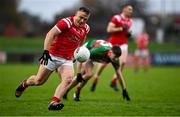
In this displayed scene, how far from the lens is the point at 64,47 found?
12672 mm

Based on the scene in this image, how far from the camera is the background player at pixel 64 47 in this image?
12.2 meters

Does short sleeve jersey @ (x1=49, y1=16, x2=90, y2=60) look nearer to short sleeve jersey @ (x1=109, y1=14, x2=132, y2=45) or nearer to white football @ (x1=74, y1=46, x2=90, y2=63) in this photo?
white football @ (x1=74, y1=46, x2=90, y2=63)

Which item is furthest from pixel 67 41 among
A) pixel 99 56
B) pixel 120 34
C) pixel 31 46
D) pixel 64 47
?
pixel 31 46

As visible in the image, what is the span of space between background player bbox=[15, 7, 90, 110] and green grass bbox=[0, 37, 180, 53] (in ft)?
101

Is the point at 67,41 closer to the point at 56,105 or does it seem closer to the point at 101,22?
the point at 56,105

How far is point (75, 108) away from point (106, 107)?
0.74 meters

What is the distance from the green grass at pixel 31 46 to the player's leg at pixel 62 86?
30827 mm

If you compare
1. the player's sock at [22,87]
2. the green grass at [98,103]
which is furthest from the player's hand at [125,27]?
the player's sock at [22,87]

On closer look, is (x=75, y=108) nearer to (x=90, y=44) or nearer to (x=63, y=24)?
(x=63, y=24)

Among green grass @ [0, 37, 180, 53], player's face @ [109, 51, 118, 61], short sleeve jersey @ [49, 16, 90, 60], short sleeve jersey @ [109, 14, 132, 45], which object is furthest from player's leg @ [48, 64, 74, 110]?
green grass @ [0, 37, 180, 53]

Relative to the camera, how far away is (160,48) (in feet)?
152

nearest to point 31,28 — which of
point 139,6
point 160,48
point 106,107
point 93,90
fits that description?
point 139,6

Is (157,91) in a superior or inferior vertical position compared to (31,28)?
inferior

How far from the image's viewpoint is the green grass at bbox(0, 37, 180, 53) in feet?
144
